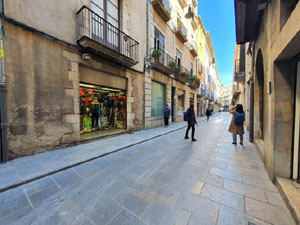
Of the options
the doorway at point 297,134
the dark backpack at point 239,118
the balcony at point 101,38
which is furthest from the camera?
the dark backpack at point 239,118

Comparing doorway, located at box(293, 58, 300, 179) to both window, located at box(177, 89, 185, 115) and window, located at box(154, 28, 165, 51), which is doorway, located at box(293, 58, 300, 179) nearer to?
window, located at box(154, 28, 165, 51)

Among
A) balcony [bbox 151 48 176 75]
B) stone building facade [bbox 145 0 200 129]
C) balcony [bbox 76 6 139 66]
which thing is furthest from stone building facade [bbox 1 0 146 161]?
stone building facade [bbox 145 0 200 129]

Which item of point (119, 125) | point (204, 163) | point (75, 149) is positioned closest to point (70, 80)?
point (75, 149)

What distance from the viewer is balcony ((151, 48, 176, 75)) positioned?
28.3ft

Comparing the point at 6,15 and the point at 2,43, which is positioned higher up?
the point at 6,15

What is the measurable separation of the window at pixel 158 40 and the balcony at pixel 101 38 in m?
2.76

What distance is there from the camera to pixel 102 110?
25.2ft

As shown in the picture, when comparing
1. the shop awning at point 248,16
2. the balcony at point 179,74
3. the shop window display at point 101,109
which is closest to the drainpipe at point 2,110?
the shop window display at point 101,109

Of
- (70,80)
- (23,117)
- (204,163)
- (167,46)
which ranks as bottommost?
(204,163)

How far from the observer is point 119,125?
805 cm

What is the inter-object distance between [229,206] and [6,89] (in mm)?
5824

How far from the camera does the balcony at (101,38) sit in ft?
15.9

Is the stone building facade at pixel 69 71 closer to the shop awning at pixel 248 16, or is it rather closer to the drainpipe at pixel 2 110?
the drainpipe at pixel 2 110

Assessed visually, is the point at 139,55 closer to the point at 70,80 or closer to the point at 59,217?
the point at 70,80
